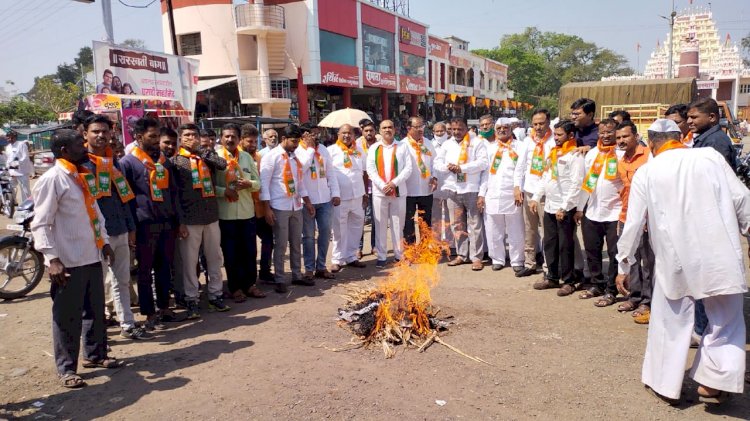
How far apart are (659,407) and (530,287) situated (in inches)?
114

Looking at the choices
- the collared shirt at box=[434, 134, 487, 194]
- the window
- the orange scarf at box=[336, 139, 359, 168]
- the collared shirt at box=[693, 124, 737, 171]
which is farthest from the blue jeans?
the window

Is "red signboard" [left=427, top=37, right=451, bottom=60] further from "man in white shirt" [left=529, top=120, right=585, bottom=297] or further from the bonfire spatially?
the bonfire

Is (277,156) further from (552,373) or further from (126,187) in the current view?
(552,373)

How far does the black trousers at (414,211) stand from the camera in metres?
7.61

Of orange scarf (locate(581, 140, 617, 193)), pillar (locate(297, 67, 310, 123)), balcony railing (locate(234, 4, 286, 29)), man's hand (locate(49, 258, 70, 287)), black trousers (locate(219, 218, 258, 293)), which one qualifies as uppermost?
balcony railing (locate(234, 4, 286, 29))

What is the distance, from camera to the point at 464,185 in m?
7.35

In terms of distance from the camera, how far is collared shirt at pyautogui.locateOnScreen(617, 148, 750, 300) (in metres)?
3.35

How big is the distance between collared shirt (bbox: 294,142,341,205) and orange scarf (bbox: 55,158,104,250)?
274 cm

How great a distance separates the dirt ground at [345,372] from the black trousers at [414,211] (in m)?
2.14

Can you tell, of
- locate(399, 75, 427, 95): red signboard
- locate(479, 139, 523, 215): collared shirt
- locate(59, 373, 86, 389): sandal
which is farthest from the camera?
locate(399, 75, 427, 95): red signboard

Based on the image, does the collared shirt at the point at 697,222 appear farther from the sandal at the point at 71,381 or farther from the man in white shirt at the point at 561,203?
the sandal at the point at 71,381

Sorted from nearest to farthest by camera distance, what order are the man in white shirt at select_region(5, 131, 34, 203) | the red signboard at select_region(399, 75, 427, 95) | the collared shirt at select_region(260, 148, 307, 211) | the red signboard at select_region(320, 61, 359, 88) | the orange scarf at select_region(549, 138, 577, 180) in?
1. the orange scarf at select_region(549, 138, 577, 180)
2. the collared shirt at select_region(260, 148, 307, 211)
3. the man in white shirt at select_region(5, 131, 34, 203)
4. the red signboard at select_region(320, 61, 359, 88)
5. the red signboard at select_region(399, 75, 427, 95)

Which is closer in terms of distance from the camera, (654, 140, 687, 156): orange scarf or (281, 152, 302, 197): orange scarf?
(654, 140, 687, 156): orange scarf

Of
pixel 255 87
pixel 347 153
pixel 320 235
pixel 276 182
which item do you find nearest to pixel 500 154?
pixel 347 153
